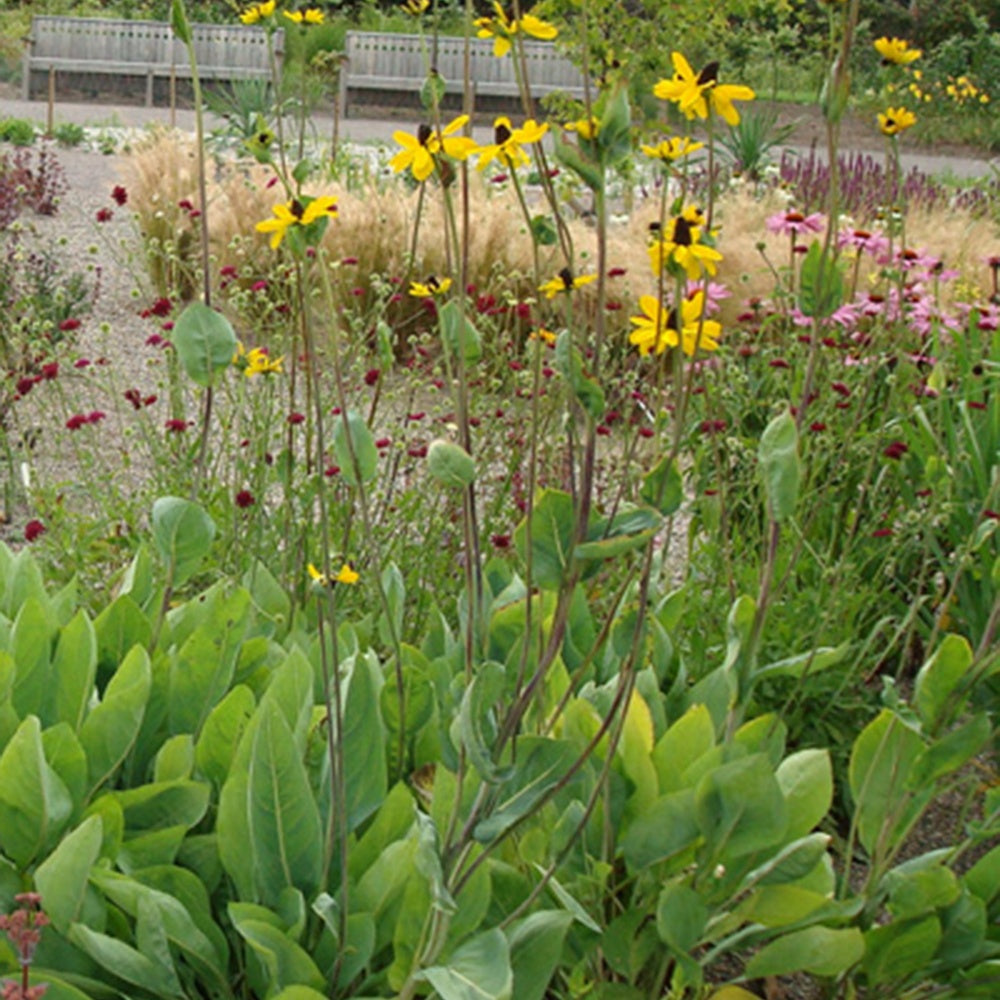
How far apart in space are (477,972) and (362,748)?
0.40m

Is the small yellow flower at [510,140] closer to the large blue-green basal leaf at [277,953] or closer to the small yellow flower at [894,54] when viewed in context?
the small yellow flower at [894,54]

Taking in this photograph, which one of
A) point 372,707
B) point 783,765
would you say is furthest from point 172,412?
point 783,765

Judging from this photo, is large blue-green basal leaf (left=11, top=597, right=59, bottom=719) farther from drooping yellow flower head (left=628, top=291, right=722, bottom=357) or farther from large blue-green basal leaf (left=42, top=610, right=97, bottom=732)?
drooping yellow flower head (left=628, top=291, right=722, bottom=357)

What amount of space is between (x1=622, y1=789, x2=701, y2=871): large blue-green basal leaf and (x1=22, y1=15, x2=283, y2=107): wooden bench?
15898 mm

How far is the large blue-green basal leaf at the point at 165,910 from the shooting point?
151 cm

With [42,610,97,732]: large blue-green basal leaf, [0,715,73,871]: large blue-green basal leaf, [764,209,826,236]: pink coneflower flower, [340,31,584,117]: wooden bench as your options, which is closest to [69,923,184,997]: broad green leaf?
[0,715,73,871]: large blue-green basal leaf

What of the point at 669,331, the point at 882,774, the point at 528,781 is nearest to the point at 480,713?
the point at 528,781

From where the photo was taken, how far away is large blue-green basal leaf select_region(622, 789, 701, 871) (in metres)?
1.59

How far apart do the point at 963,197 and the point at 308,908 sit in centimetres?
847

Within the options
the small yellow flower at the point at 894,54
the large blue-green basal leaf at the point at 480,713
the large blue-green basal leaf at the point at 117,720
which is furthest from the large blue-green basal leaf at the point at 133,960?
the small yellow flower at the point at 894,54

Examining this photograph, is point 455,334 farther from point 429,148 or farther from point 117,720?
point 117,720

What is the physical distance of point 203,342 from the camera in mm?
1519

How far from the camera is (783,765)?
175 cm

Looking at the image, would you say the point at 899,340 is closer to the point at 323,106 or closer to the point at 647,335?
the point at 647,335
